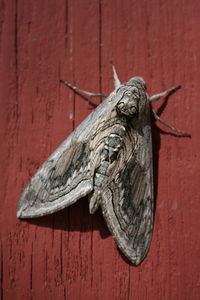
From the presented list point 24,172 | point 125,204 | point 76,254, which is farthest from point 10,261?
point 125,204

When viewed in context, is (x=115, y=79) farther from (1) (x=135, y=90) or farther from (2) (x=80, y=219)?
(2) (x=80, y=219)

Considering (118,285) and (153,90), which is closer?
(118,285)

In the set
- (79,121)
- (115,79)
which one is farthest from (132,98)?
(79,121)

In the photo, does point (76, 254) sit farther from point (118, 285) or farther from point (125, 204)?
point (125, 204)

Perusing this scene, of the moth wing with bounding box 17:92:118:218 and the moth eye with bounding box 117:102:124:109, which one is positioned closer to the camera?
the moth wing with bounding box 17:92:118:218

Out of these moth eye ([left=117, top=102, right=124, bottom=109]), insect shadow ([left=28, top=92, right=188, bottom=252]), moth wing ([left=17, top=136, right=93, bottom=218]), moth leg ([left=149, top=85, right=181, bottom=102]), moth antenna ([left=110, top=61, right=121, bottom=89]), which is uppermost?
moth antenna ([left=110, top=61, right=121, bottom=89])

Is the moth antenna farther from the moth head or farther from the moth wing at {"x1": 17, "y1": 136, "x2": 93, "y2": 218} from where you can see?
the moth wing at {"x1": 17, "y1": 136, "x2": 93, "y2": 218}

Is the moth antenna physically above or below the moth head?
above

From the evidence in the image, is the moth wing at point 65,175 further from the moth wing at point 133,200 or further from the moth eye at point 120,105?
the moth wing at point 133,200

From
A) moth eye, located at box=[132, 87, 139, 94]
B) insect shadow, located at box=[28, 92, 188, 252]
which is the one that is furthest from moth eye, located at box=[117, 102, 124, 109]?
insect shadow, located at box=[28, 92, 188, 252]
